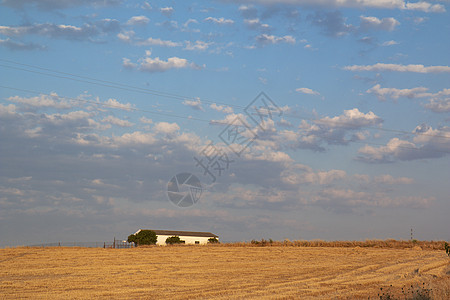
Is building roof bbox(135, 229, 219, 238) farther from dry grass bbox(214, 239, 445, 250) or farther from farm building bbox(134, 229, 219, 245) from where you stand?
dry grass bbox(214, 239, 445, 250)

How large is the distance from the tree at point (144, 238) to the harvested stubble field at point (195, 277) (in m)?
54.3

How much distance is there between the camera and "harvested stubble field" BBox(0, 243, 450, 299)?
87.1 ft

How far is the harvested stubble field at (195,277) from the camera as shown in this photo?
26.5 m

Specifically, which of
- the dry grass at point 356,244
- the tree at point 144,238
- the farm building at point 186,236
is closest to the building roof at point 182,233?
the farm building at point 186,236

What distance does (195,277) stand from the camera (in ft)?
123

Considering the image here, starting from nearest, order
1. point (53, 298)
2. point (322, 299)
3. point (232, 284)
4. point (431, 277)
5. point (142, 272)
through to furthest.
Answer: point (322, 299)
point (53, 298)
point (431, 277)
point (232, 284)
point (142, 272)

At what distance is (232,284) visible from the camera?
3173 centimetres

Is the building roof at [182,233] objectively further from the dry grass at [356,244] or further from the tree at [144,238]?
the dry grass at [356,244]

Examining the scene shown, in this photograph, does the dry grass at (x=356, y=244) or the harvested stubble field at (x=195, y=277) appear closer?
the harvested stubble field at (x=195, y=277)

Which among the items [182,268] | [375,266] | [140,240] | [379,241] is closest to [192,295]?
[182,268]

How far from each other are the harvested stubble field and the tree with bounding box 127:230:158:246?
178ft

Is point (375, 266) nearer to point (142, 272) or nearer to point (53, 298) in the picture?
point (142, 272)

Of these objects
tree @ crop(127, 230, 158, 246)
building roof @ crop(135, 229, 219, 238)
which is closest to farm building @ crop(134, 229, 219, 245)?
building roof @ crop(135, 229, 219, 238)

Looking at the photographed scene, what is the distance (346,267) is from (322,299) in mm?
21730
